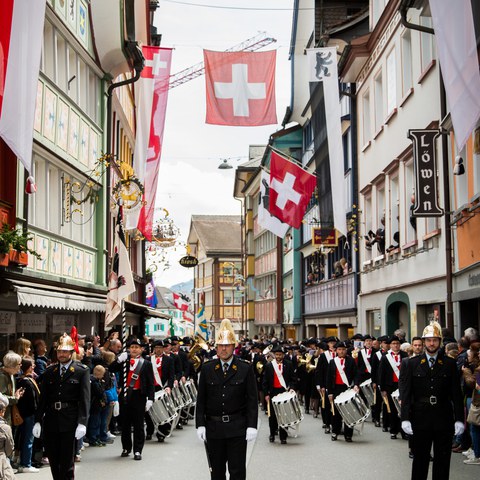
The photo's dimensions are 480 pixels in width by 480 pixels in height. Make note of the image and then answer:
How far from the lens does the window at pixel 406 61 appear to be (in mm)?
25172

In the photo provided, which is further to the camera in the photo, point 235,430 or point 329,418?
point 329,418

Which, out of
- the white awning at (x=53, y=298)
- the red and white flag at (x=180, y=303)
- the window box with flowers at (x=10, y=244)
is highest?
the red and white flag at (x=180, y=303)

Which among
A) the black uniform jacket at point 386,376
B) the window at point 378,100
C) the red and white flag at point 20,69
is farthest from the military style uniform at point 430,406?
the window at point 378,100

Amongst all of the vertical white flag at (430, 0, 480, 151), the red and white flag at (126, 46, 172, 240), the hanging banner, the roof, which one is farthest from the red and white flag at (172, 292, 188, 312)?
the vertical white flag at (430, 0, 480, 151)

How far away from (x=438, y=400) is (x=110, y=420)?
8.78 meters

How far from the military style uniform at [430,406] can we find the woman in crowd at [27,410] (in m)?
4.93

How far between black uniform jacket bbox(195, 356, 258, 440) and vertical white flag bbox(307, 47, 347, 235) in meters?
14.6

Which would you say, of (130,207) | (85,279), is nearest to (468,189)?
(130,207)

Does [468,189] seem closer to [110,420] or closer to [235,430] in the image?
[110,420]

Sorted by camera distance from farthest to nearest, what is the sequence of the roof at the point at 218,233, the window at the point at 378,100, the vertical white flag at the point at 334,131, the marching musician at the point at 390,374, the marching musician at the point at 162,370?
the roof at the point at 218,233 → the window at the point at 378,100 → the vertical white flag at the point at 334,131 → the marching musician at the point at 162,370 → the marching musician at the point at 390,374

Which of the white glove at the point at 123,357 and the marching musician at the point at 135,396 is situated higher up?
the white glove at the point at 123,357

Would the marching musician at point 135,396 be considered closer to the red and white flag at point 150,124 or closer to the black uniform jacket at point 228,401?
the black uniform jacket at point 228,401

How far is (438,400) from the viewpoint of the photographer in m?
10.3

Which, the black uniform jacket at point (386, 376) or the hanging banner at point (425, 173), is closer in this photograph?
the black uniform jacket at point (386, 376)
